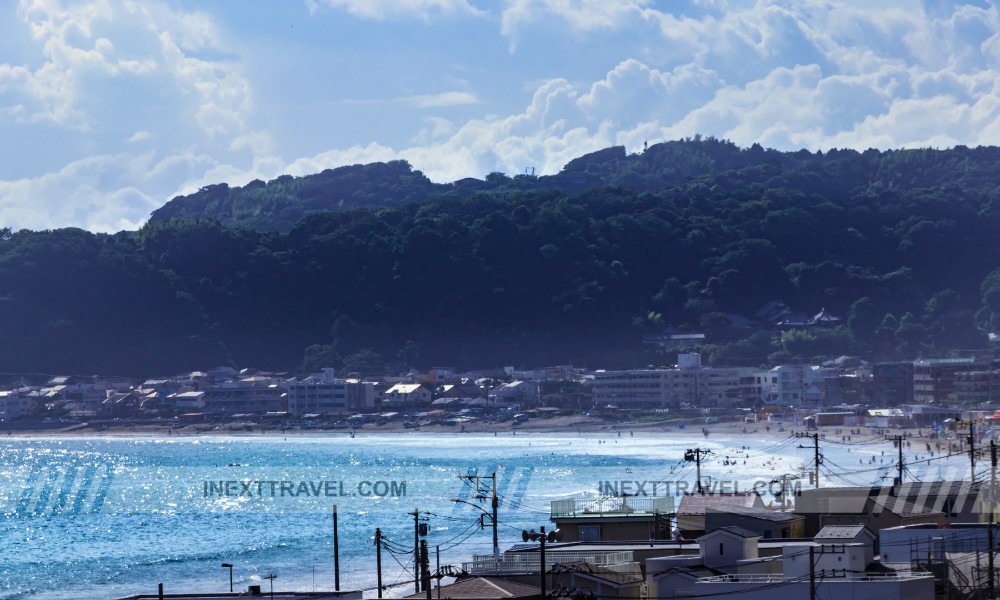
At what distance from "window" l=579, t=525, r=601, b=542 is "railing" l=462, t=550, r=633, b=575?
16.4ft

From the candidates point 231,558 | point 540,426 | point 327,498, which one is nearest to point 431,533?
point 231,558

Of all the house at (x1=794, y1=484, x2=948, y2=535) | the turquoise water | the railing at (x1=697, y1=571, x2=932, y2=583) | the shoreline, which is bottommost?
the turquoise water

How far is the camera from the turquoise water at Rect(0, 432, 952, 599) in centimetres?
5597

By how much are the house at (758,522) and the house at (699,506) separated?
135cm

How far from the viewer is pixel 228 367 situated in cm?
19975

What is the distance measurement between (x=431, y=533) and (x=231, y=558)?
7.72m

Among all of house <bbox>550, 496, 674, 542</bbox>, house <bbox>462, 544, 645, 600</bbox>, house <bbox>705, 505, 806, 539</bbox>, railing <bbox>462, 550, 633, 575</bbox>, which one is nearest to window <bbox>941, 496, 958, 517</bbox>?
house <bbox>705, 505, 806, 539</bbox>

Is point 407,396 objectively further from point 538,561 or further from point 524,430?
point 538,561

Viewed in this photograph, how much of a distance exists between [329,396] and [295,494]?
8673 centimetres

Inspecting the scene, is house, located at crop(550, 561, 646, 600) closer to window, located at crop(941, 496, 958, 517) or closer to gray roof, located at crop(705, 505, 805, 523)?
gray roof, located at crop(705, 505, 805, 523)

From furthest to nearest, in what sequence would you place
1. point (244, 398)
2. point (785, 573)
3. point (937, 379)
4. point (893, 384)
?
point (244, 398), point (893, 384), point (937, 379), point (785, 573)

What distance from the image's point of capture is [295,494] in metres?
96.1

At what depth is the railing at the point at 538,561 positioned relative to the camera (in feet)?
88.5

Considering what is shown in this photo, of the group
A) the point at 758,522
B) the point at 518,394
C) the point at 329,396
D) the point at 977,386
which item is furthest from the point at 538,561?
the point at 329,396
